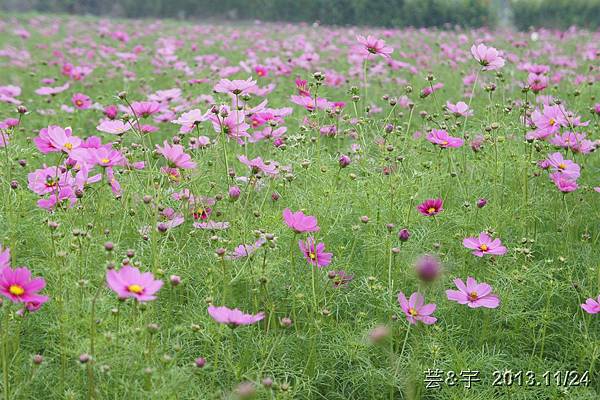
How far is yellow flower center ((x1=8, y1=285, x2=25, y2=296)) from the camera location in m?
1.06

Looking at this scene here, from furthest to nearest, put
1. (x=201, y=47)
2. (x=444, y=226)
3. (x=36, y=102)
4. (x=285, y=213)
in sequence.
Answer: (x=201, y=47) → (x=36, y=102) → (x=444, y=226) → (x=285, y=213)

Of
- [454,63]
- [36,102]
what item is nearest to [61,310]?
[36,102]

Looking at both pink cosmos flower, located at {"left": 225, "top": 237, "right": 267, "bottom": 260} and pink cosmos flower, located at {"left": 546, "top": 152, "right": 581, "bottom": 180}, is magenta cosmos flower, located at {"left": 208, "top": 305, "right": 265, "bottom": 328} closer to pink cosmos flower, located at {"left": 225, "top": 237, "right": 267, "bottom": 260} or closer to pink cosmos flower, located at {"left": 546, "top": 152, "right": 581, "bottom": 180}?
pink cosmos flower, located at {"left": 225, "top": 237, "right": 267, "bottom": 260}

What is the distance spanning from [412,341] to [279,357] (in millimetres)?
300

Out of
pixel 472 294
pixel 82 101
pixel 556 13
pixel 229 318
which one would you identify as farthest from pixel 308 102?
pixel 556 13

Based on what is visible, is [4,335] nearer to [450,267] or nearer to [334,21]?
[450,267]

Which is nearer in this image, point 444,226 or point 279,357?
point 279,357

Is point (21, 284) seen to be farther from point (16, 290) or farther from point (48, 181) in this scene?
point (48, 181)

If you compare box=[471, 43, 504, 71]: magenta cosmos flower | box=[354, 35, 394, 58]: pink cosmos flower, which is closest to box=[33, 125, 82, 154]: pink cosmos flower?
box=[354, 35, 394, 58]: pink cosmos flower

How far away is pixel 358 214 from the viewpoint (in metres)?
1.83

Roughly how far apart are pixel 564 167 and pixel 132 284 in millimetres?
1219

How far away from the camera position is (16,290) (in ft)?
3.48

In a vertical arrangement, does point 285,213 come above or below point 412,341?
above

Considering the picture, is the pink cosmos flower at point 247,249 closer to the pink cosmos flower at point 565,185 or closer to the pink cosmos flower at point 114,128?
the pink cosmos flower at point 114,128
